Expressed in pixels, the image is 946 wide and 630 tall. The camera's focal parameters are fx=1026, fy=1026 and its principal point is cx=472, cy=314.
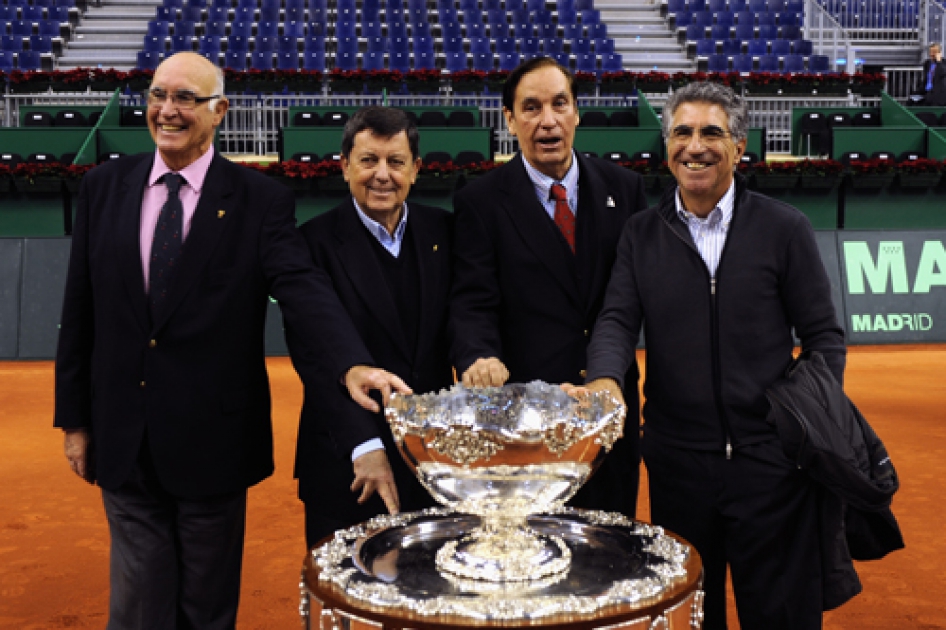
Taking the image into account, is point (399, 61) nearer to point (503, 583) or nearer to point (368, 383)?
point (368, 383)

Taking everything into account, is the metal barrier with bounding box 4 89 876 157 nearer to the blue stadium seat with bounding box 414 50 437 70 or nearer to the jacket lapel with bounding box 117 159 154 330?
the blue stadium seat with bounding box 414 50 437 70

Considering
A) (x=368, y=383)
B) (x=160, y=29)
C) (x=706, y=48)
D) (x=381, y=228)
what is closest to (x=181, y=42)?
(x=160, y=29)

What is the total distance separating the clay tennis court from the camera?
3.51m

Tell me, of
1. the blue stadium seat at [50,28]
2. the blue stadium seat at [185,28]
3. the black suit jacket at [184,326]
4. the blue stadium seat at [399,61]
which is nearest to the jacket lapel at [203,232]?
the black suit jacket at [184,326]

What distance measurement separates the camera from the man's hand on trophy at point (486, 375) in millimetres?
2326

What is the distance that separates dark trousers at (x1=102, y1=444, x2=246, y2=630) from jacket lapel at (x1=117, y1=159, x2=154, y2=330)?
358 millimetres

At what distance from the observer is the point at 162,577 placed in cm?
256

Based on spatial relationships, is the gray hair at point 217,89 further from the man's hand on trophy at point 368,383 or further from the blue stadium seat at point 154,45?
the blue stadium seat at point 154,45

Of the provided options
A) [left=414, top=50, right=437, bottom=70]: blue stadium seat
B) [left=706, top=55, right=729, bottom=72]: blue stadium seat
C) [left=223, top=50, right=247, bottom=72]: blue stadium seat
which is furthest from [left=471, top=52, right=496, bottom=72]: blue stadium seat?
[left=223, top=50, right=247, bottom=72]: blue stadium seat


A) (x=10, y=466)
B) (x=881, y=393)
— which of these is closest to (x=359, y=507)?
(x=10, y=466)

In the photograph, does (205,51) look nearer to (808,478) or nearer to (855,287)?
(855,287)

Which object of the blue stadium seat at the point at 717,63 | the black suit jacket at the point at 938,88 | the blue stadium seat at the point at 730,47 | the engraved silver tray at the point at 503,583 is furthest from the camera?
the blue stadium seat at the point at 730,47

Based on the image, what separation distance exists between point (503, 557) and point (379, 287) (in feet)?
3.53

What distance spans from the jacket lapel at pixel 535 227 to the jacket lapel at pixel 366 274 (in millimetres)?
439
